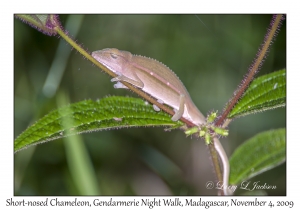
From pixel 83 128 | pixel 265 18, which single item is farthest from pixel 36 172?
pixel 265 18

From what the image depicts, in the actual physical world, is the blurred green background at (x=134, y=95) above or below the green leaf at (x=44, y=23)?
above

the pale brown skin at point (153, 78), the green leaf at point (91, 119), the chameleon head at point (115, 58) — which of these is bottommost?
the green leaf at point (91, 119)

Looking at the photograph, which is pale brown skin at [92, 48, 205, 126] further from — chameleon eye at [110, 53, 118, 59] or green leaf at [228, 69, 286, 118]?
green leaf at [228, 69, 286, 118]

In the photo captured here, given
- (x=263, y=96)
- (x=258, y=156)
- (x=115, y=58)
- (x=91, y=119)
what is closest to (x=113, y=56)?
(x=115, y=58)

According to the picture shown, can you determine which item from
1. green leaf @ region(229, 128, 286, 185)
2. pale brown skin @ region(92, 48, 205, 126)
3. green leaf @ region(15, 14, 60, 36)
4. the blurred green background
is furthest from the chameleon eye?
green leaf @ region(229, 128, 286, 185)

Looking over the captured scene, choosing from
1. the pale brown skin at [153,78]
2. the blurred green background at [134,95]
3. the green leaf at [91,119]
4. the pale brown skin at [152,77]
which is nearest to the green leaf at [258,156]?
the pale brown skin at [153,78]

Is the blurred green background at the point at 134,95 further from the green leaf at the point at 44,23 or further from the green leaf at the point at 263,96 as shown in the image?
the green leaf at the point at 44,23

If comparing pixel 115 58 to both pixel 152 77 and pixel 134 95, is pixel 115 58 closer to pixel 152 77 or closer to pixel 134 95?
pixel 152 77
